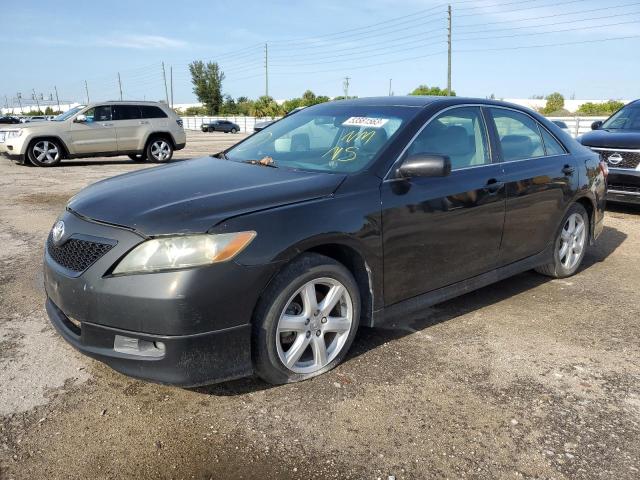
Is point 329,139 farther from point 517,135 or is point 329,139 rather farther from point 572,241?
point 572,241

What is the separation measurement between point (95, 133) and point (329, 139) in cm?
1205

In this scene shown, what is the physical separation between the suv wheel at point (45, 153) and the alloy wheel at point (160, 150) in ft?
7.64

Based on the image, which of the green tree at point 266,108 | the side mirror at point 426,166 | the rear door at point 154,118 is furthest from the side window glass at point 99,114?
the green tree at point 266,108

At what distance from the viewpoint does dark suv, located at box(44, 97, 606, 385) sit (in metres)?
2.58

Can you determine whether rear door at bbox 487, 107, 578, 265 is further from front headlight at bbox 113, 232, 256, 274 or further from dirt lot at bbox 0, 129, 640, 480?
front headlight at bbox 113, 232, 256, 274

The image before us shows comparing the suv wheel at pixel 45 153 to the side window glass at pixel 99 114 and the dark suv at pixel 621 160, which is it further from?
the dark suv at pixel 621 160

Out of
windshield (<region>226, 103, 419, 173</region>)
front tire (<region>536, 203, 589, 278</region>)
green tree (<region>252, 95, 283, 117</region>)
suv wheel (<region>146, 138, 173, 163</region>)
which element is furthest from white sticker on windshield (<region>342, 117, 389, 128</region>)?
green tree (<region>252, 95, 283, 117</region>)

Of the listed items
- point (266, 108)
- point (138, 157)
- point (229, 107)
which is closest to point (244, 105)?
point (229, 107)

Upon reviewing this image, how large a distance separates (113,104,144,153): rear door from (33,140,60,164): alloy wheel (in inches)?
59.7

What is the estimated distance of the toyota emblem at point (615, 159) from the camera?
7741 mm

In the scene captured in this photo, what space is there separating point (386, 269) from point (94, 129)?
42.0 ft

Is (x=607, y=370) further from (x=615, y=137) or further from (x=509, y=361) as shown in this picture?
(x=615, y=137)

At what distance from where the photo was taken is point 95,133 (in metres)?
14.2

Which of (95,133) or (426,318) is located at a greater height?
(95,133)
